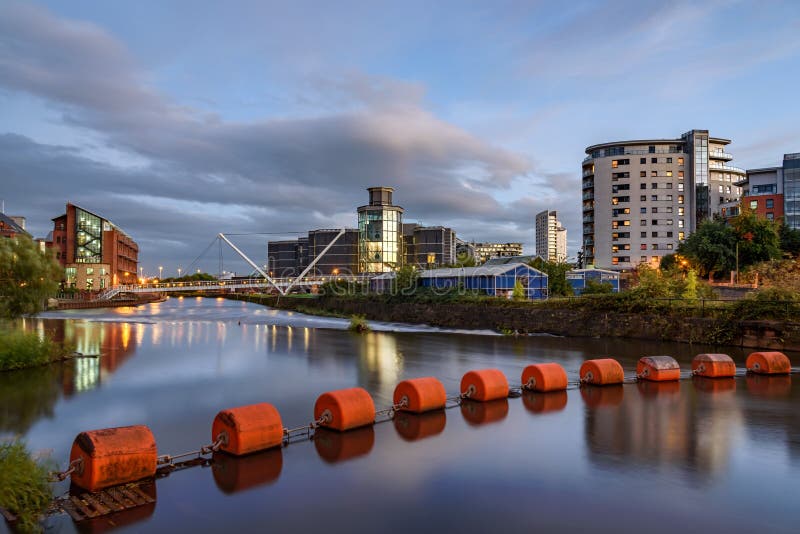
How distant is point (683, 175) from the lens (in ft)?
315

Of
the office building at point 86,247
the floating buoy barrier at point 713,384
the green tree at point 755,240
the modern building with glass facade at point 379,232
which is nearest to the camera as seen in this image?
the floating buoy barrier at point 713,384

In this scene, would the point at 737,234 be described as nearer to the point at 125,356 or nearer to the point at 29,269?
the point at 125,356

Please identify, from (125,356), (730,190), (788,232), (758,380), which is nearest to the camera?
(758,380)

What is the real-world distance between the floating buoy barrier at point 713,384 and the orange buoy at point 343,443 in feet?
37.7

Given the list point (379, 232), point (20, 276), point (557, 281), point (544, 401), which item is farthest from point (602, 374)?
point (379, 232)

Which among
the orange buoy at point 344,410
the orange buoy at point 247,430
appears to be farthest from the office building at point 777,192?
the orange buoy at point 247,430

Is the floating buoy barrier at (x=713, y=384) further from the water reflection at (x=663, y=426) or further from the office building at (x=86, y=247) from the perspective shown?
the office building at (x=86, y=247)

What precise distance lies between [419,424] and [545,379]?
530 cm

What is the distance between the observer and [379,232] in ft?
407

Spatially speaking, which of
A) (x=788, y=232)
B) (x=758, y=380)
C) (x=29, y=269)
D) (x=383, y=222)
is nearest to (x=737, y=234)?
(x=788, y=232)

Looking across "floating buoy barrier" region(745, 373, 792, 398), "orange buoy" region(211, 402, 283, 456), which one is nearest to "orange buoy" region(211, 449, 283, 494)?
"orange buoy" region(211, 402, 283, 456)

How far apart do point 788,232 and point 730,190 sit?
48680mm

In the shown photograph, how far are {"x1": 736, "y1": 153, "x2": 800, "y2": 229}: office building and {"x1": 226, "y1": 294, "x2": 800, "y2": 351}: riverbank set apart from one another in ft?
178

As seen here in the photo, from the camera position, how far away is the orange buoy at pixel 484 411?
1330 cm
